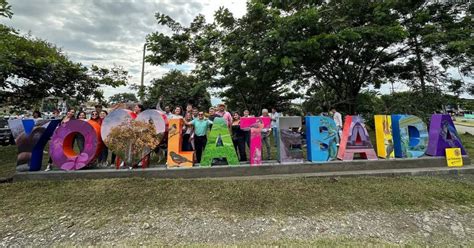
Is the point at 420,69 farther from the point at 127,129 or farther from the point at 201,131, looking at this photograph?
the point at 127,129

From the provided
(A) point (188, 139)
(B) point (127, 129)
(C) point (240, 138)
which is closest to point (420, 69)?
(C) point (240, 138)

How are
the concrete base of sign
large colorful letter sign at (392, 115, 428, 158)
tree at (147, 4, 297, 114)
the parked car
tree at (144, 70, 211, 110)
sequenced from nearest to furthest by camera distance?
the concrete base of sign → large colorful letter sign at (392, 115, 428, 158) → tree at (147, 4, 297, 114) → the parked car → tree at (144, 70, 211, 110)

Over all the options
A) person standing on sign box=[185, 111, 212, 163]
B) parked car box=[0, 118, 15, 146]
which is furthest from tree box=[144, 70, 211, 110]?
person standing on sign box=[185, 111, 212, 163]

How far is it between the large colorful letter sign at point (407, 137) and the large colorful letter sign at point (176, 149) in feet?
19.2

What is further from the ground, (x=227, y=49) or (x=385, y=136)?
(x=227, y=49)

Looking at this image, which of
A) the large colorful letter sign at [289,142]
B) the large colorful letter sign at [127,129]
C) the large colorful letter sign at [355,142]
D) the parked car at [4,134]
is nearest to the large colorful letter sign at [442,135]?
the large colorful letter sign at [355,142]

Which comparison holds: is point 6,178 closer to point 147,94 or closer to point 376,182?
point 376,182

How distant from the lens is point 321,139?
6531 mm

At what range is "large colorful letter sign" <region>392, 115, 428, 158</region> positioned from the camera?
22.3 ft

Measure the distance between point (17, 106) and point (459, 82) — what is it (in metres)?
23.2

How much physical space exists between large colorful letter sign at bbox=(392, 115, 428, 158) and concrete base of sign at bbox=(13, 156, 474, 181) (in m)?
0.26

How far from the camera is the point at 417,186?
536 cm

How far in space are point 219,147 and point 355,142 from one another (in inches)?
152

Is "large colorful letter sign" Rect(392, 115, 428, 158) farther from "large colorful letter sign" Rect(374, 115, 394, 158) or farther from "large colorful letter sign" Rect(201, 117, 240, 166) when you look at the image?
"large colorful letter sign" Rect(201, 117, 240, 166)
